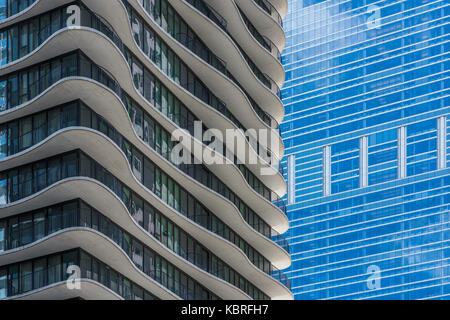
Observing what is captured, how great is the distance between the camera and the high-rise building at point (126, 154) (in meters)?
63.2

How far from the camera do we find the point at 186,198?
7838 centimetres

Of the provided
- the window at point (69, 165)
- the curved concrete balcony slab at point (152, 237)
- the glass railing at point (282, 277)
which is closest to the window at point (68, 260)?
the curved concrete balcony slab at point (152, 237)

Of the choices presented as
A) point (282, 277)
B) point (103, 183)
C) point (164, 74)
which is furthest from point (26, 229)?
point (282, 277)

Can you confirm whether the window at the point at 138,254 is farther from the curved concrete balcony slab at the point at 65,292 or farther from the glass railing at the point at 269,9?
the glass railing at the point at 269,9

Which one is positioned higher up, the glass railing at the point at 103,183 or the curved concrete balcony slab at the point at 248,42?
the curved concrete balcony slab at the point at 248,42

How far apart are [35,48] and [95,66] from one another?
14.0ft

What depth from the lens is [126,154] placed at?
6912 centimetres

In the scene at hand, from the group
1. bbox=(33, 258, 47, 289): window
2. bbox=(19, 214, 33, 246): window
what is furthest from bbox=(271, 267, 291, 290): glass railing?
bbox=(33, 258, 47, 289): window

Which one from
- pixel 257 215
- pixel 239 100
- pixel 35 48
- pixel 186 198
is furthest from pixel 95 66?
pixel 257 215

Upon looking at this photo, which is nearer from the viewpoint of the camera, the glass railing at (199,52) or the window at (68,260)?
the window at (68,260)
